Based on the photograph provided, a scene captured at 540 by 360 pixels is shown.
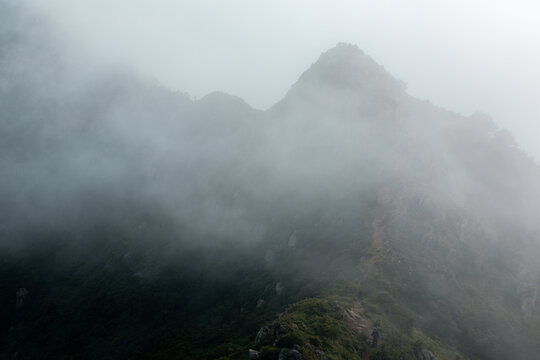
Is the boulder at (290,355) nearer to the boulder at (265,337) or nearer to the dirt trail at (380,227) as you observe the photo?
the boulder at (265,337)

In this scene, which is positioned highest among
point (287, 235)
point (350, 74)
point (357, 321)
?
point (350, 74)

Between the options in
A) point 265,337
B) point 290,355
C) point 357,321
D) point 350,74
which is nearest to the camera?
point 290,355

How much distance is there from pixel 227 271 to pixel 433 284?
208ft

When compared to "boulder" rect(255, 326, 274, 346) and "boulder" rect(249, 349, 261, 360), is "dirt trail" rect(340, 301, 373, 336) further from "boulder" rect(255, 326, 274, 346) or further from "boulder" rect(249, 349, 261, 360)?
"boulder" rect(249, 349, 261, 360)

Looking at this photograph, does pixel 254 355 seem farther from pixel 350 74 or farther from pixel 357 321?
pixel 350 74

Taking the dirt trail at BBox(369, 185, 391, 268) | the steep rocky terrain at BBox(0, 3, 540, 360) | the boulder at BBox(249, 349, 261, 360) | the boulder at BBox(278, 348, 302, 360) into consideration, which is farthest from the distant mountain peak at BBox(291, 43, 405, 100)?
the boulder at BBox(249, 349, 261, 360)

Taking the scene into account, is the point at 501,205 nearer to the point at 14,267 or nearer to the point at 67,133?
the point at 14,267

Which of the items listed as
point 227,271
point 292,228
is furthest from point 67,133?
point 292,228

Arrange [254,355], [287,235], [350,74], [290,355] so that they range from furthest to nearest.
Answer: [350,74]
[287,235]
[254,355]
[290,355]

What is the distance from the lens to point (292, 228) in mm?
104438

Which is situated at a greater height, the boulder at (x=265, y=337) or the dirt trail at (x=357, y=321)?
the dirt trail at (x=357, y=321)

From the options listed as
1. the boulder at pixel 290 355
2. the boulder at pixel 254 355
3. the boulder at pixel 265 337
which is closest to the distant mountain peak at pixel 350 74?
the boulder at pixel 265 337

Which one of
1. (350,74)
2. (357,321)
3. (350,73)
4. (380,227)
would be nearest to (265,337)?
(357,321)

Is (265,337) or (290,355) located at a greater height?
(290,355)
